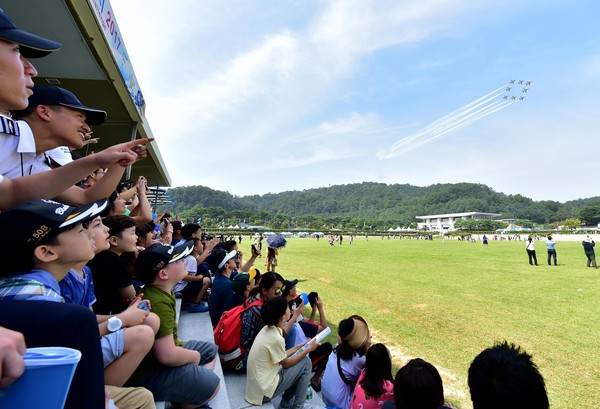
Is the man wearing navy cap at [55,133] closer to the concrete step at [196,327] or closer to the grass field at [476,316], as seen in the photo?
the concrete step at [196,327]

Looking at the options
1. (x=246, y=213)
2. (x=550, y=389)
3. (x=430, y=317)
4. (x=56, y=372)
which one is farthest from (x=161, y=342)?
(x=246, y=213)

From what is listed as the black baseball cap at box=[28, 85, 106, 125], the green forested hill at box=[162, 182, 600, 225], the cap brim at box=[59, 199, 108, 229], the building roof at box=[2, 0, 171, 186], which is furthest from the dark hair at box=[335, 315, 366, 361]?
the green forested hill at box=[162, 182, 600, 225]

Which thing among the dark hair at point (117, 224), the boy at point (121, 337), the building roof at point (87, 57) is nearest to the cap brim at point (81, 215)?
the boy at point (121, 337)

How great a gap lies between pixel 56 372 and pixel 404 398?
71.9 inches

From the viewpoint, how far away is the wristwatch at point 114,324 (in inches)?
68.9

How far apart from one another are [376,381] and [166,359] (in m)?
1.58

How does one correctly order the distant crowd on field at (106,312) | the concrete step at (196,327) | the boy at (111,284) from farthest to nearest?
the concrete step at (196,327) < the boy at (111,284) < the distant crowd on field at (106,312)

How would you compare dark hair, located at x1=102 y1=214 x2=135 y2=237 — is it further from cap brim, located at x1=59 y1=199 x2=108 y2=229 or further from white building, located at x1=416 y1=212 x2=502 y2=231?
white building, located at x1=416 y1=212 x2=502 y2=231

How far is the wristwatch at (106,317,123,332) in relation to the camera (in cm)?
175

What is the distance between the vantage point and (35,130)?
196 centimetres

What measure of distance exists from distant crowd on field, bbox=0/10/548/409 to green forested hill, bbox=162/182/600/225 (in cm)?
9222

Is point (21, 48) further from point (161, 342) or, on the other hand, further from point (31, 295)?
point (161, 342)

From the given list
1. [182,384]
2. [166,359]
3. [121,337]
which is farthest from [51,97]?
[182,384]

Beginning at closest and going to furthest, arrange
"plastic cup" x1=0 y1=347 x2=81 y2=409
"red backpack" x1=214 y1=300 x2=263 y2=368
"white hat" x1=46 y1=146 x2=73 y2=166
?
"plastic cup" x1=0 y1=347 x2=81 y2=409
"white hat" x1=46 y1=146 x2=73 y2=166
"red backpack" x1=214 y1=300 x2=263 y2=368
